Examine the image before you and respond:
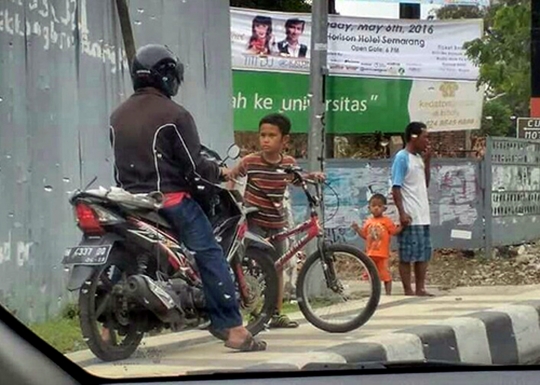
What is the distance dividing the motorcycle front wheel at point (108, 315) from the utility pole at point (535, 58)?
0.99 m

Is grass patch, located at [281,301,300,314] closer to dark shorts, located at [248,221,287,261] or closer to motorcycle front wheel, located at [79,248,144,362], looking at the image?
dark shorts, located at [248,221,287,261]

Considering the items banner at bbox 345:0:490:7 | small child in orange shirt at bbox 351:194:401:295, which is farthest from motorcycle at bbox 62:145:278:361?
banner at bbox 345:0:490:7

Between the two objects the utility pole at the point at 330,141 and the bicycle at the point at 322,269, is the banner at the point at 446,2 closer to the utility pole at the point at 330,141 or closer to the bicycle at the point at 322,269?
the utility pole at the point at 330,141

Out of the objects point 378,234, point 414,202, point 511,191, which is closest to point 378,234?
point 378,234

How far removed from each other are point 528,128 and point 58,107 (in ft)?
3.46

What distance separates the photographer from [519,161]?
7.23ft

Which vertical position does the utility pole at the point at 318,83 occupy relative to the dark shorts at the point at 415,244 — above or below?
above

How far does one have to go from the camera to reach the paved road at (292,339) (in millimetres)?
2066

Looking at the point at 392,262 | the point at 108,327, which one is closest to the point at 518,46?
the point at 392,262

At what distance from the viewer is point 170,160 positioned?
7.03ft

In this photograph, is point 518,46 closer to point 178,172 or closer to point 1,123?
point 178,172

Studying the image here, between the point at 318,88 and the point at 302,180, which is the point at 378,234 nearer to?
the point at 302,180

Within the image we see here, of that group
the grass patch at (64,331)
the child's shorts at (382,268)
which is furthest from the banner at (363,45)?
the grass patch at (64,331)

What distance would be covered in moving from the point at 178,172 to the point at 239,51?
0.34 meters
